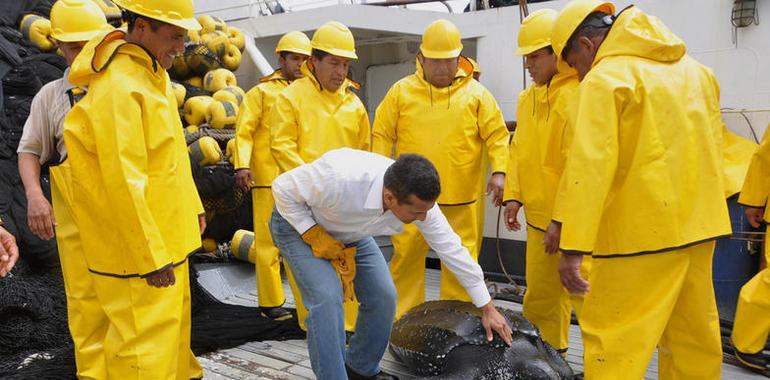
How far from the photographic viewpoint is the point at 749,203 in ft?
11.6

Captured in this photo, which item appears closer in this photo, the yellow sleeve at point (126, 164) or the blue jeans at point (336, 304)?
the yellow sleeve at point (126, 164)

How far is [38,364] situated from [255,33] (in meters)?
5.16

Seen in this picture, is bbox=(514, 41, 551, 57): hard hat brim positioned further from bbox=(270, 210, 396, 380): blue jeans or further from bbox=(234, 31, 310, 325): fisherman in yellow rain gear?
bbox=(234, 31, 310, 325): fisherman in yellow rain gear

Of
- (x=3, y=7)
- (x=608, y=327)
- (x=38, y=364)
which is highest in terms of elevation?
(x=3, y=7)

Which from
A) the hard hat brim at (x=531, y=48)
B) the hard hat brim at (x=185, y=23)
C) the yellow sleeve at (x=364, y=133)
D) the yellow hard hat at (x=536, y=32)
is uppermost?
the hard hat brim at (x=185, y=23)

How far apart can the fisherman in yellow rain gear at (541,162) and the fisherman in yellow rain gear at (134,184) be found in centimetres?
190

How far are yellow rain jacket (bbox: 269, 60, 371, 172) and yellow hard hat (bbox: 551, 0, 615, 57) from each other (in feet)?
5.60

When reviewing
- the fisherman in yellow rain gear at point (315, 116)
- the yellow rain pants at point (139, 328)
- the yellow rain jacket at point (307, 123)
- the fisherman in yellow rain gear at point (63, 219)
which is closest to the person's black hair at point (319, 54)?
the fisherman in yellow rain gear at point (315, 116)

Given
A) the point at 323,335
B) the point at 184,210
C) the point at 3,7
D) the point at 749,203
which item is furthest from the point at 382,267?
Result: the point at 3,7

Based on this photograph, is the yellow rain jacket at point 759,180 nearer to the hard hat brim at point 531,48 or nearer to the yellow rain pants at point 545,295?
the yellow rain pants at point 545,295

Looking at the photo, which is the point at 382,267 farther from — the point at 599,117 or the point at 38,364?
the point at 38,364

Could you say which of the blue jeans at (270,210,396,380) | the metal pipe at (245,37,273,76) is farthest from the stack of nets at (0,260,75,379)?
the metal pipe at (245,37,273,76)

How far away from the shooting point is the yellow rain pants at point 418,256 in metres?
3.93

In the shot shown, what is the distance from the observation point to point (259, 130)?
174 inches
